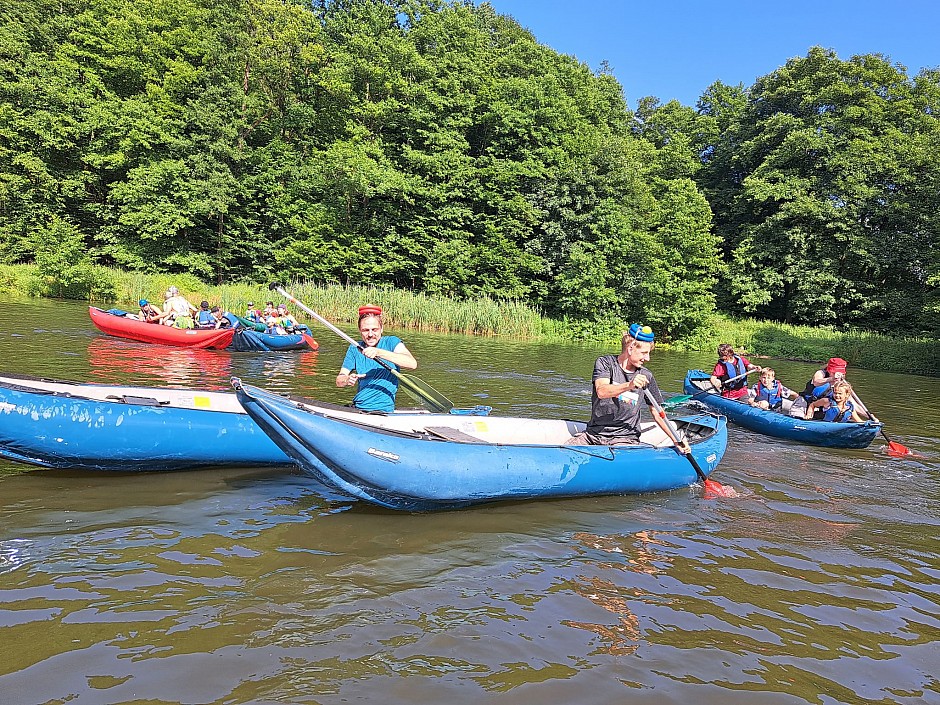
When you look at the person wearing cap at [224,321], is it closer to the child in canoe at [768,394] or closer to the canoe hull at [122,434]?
the canoe hull at [122,434]

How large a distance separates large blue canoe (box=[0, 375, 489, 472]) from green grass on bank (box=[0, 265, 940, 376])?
17826 mm

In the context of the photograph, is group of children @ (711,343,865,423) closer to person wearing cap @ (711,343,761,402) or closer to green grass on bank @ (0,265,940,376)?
person wearing cap @ (711,343,761,402)

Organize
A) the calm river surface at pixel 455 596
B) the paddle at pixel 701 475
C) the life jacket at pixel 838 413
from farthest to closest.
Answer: the life jacket at pixel 838 413
the paddle at pixel 701 475
the calm river surface at pixel 455 596

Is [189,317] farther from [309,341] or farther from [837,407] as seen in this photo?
[837,407]

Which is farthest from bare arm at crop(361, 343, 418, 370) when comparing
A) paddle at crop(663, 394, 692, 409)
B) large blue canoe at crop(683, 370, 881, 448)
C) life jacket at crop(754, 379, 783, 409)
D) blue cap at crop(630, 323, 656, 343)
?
life jacket at crop(754, 379, 783, 409)

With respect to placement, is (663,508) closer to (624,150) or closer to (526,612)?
(526,612)

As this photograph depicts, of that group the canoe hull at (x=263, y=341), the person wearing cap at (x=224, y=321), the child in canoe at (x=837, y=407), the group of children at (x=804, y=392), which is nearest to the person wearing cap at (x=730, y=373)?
the group of children at (x=804, y=392)

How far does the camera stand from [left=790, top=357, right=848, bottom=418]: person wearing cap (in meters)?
9.68

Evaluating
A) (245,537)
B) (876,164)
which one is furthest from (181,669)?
(876,164)

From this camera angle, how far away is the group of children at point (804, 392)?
9.46 metres

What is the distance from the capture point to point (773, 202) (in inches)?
1435

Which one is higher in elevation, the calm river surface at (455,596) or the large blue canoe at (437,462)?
the large blue canoe at (437,462)

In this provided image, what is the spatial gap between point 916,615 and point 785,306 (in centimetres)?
3525

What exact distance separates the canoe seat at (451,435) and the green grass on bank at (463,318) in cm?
1795
